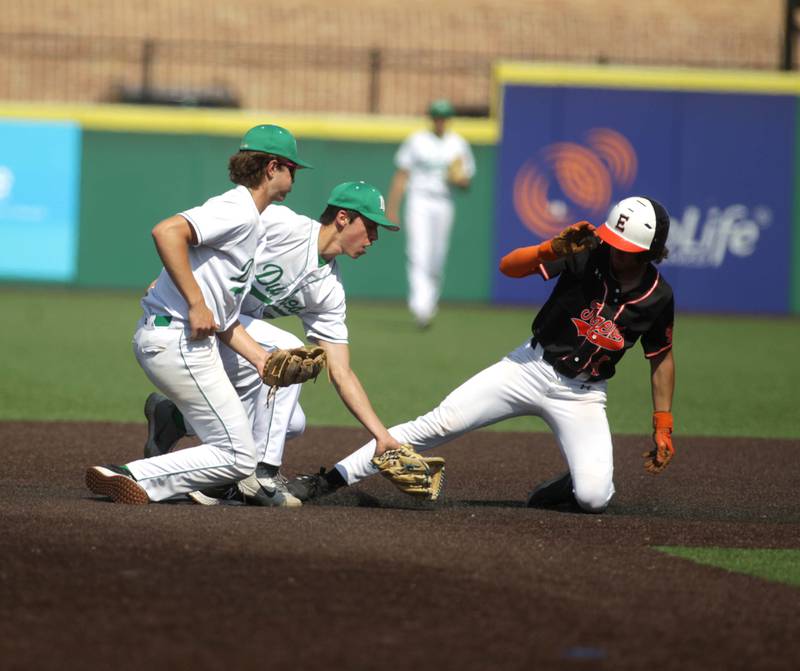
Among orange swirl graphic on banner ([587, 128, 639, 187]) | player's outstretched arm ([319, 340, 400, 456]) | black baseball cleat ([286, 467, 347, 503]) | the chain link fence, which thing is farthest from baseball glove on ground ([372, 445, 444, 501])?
the chain link fence

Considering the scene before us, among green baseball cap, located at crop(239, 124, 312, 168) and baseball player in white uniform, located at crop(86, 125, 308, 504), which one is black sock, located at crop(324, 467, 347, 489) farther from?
green baseball cap, located at crop(239, 124, 312, 168)

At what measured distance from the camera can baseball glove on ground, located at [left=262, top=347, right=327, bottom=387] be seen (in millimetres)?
5953

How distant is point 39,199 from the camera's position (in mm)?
18344

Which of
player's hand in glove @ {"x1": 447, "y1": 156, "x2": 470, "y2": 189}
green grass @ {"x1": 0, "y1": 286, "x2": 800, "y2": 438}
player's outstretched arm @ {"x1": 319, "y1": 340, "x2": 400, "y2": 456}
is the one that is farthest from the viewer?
player's hand in glove @ {"x1": 447, "y1": 156, "x2": 470, "y2": 189}

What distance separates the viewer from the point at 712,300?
739 inches

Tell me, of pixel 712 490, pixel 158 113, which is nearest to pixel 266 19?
pixel 158 113

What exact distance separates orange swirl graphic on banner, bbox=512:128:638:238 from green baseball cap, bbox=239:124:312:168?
1257cm

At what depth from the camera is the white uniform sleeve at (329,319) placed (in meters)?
6.54

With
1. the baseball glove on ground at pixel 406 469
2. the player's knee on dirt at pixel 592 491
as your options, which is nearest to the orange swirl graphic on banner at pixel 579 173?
the player's knee on dirt at pixel 592 491

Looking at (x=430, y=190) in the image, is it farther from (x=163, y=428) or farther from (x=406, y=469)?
(x=406, y=469)

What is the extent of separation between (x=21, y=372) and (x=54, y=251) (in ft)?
24.4

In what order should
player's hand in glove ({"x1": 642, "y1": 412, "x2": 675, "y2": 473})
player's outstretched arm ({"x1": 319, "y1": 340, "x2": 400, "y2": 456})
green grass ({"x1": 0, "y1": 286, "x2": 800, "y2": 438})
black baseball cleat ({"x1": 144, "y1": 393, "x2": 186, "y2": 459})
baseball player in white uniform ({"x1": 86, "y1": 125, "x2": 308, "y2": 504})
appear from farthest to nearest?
green grass ({"x1": 0, "y1": 286, "x2": 800, "y2": 438}) → black baseball cleat ({"x1": 144, "y1": 393, "x2": 186, "y2": 459}) → player's hand in glove ({"x1": 642, "y1": 412, "x2": 675, "y2": 473}) → player's outstretched arm ({"x1": 319, "y1": 340, "x2": 400, "y2": 456}) → baseball player in white uniform ({"x1": 86, "y1": 125, "x2": 308, "y2": 504})

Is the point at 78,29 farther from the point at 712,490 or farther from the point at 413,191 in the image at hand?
the point at 712,490

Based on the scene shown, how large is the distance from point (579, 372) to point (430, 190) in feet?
30.9
